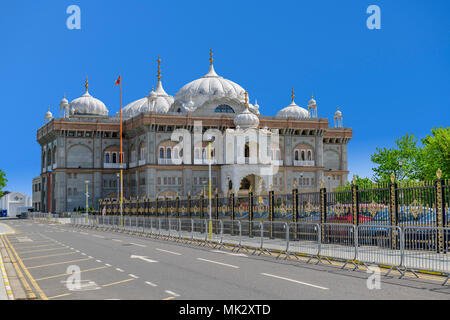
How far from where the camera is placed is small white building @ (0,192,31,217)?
150 m

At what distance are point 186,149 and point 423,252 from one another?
70750 millimetres

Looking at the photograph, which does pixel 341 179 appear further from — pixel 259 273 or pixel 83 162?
pixel 259 273

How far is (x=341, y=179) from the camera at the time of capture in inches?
4016

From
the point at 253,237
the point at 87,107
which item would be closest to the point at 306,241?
the point at 253,237

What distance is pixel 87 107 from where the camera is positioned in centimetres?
10131

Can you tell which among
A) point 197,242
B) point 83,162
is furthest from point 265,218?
point 83,162

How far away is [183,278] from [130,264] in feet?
14.8

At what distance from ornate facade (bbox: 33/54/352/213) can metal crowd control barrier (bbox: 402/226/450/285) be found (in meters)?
64.1

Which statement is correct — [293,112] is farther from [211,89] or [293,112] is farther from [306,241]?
[306,241]

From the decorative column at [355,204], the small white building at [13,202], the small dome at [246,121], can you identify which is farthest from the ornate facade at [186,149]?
the decorative column at [355,204]

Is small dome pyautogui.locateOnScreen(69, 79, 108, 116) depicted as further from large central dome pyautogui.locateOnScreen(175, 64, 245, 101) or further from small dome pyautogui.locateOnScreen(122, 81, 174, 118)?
large central dome pyautogui.locateOnScreen(175, 64, 245, 101)

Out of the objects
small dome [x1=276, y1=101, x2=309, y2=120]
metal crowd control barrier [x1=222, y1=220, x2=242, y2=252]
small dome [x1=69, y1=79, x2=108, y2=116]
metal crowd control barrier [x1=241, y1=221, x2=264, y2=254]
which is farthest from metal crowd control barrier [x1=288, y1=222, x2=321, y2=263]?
small dome [x1=69, y1=79, x2=108, y2=116]

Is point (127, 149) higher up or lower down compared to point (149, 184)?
higher up

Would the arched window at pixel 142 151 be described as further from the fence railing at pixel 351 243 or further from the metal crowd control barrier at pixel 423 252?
the metal crowd control barrier at pixel 423 252
